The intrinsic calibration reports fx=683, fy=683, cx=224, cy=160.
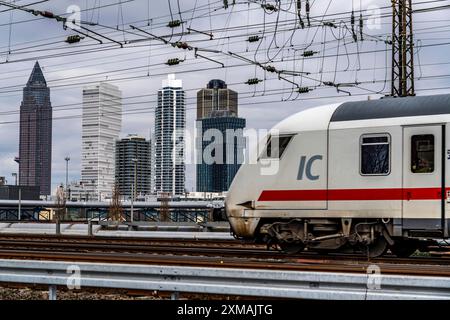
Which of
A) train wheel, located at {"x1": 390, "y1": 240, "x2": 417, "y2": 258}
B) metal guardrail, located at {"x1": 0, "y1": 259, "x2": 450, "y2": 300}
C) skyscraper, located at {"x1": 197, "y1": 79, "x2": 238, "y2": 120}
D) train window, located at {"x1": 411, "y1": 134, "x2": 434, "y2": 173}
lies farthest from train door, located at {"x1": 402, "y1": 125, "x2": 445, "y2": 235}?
skyscraper, located at {"x1": 197, "y1": 79, "x2": 238, "y2": 120}

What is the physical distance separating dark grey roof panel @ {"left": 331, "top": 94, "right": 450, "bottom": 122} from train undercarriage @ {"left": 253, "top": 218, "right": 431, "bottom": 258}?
90.9 inches

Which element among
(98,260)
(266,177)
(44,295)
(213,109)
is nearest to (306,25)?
(266,177)

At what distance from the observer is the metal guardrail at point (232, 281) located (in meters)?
8.07

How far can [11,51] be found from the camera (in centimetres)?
2848

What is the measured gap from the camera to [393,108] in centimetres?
1497

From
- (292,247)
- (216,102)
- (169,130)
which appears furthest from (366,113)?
(169,130)

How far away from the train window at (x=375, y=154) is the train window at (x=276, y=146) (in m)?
1.88

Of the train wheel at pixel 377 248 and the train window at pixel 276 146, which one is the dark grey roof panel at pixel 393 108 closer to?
the train window at pixel 276 146

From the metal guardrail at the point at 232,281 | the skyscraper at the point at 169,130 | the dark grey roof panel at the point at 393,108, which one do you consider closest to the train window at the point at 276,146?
the dark grey roof panel at the point at 393,108

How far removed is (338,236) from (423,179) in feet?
7.59

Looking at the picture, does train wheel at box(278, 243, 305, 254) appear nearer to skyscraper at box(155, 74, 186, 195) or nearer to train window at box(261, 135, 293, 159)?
train window at box(261, 135, 293, 159)

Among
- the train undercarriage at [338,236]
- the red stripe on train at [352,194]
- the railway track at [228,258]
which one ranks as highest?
the red stripe on train at [352,194]

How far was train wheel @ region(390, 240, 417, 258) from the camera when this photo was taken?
15.7 metres

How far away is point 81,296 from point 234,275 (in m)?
2.79
